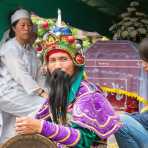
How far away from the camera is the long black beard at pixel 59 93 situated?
2896 millimetres

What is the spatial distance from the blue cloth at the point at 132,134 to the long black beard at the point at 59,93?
459mm

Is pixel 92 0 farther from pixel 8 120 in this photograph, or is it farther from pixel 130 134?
pixel 130 134

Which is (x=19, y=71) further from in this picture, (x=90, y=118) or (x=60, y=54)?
(x=90, y=118)

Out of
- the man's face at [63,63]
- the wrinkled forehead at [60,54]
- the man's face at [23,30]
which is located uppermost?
the man's face at [23,30]

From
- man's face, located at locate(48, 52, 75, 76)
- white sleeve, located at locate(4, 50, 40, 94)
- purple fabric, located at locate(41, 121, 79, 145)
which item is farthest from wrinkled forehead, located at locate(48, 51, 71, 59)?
white sleeve, located at locate(4, 50, 40, 94)

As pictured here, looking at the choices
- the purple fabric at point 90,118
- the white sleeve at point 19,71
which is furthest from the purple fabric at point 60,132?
the white sleeve at point 19,71

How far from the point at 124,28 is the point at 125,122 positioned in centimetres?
326

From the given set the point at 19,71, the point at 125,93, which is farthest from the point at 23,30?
the point at 125,93

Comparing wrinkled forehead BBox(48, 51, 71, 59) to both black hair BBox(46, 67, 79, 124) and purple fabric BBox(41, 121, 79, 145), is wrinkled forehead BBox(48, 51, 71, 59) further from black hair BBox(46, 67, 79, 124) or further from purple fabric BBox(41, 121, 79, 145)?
purple fabric BBox(41, 121, 79, 145)

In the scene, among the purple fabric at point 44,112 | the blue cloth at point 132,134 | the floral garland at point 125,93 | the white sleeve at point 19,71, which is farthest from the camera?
the floral garland at point 125,93

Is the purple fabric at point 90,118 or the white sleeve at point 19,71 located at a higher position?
the white sleeve at point 19,71

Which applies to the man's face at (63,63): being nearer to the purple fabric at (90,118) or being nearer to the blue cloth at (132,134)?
the purple fabric at (90,118)

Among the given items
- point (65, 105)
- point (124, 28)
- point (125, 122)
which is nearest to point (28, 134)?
point (65, 105)

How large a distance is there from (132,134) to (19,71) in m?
2.31
